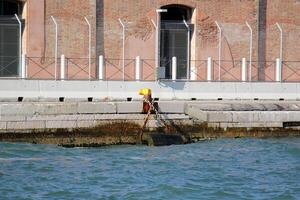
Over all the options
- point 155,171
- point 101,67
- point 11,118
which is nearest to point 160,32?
point 101,67

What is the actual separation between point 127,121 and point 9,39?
919 cm

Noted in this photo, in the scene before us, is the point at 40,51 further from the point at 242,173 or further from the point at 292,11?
the point at 242,173

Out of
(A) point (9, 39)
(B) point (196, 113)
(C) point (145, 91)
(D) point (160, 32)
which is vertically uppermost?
(D) point (160, 32)

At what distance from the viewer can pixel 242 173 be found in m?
19.2

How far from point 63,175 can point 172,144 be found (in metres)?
5.28

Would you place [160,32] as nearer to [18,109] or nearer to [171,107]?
[171,107]

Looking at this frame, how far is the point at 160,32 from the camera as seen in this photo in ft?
107

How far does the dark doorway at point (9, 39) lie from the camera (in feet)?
101

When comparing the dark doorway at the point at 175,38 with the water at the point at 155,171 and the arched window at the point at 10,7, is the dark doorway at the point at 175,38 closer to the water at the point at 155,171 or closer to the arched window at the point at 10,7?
the arched window at the point at 10,7

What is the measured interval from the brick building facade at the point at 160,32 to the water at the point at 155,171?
340 inches

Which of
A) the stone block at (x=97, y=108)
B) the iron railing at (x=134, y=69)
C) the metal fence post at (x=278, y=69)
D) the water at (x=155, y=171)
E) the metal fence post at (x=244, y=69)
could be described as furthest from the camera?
the metal fence post at (x=244, y=69)

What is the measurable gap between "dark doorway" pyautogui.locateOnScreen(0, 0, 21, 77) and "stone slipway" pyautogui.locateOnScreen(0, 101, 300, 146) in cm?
725

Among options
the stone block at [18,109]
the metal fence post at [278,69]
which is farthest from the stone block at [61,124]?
the metal fence post at [278,69]

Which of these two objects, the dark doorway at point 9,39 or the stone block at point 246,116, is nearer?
the stone block at point 246,116
